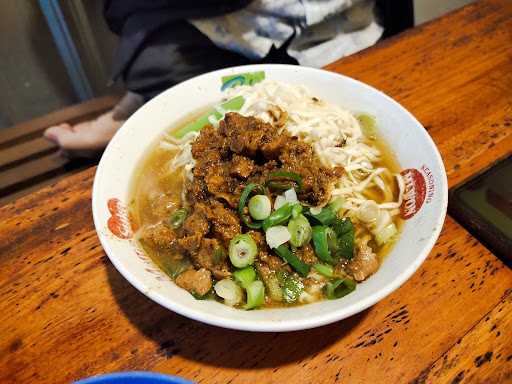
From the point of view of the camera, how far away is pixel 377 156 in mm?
1648

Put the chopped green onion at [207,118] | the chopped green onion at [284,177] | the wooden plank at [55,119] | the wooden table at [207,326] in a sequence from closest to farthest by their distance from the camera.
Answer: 1. the wooden table at [207,326]
2. the chopped green onion at [284,177]
3. the chopped green onion at [207,118]
4. the wooden plank at [55,119]

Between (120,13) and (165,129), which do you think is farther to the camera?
(120,13)

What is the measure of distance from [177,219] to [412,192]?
811 mm

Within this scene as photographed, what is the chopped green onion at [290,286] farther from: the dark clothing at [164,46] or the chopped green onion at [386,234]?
the dark clothing at [164,46]

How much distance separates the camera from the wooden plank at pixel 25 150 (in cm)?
279

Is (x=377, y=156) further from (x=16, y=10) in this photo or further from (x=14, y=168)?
(x=16, y=10)

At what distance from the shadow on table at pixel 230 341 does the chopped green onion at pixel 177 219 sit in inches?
11.7

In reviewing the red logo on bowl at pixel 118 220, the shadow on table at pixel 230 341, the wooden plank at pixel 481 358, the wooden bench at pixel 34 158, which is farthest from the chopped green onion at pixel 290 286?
the wooden bench at pixel 34 158

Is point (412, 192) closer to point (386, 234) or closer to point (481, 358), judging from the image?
point (386, 234)

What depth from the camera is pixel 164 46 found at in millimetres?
2465

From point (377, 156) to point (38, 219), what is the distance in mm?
1349

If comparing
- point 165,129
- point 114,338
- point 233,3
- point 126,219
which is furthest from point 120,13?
point 114,338

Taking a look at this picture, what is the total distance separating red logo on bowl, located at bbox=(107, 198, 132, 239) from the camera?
1.22 m

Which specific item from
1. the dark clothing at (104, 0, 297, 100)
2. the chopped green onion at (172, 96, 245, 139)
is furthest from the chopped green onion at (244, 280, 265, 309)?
the dark clothing at (104, 0, 297, 100)
